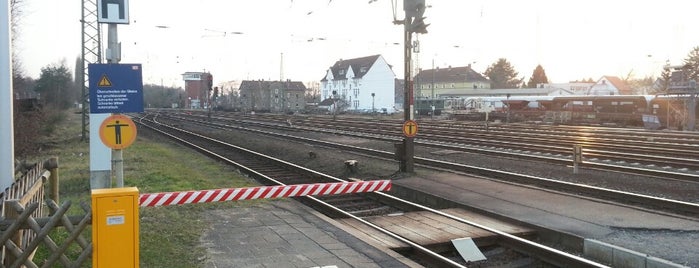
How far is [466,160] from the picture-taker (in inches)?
773

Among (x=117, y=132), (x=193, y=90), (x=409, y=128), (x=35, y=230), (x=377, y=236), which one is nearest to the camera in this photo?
(x=35, y=230)

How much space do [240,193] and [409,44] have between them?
788cm

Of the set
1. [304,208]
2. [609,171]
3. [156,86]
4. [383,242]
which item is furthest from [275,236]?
[156,86]

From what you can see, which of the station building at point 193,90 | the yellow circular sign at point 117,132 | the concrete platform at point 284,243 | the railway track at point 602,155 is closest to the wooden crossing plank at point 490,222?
the concrete platform at point 284,243

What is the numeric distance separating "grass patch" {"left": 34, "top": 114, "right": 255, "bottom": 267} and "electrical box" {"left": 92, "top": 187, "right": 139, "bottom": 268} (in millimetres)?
1727

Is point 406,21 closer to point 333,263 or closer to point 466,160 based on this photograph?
point 466,160

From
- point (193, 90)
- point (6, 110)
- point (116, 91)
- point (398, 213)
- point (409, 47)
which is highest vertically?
point (193, 90)

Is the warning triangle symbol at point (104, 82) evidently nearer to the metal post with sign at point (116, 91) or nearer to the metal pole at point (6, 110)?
the metal post with sign at point (116, 91)

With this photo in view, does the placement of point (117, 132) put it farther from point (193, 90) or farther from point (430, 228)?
point (193, 90)

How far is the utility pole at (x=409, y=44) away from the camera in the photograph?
1439 cm

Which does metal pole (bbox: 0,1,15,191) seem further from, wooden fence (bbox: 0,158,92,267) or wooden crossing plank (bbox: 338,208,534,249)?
wooden crossing plank (bbox: 338,208,534,249)

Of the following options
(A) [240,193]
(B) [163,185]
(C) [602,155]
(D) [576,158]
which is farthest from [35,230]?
(C) [602,155]

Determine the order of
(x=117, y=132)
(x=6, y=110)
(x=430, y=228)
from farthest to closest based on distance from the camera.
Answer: (x=430, y=228) → (x=117, y=132) → (x=6, y=110)

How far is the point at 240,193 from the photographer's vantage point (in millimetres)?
8016
